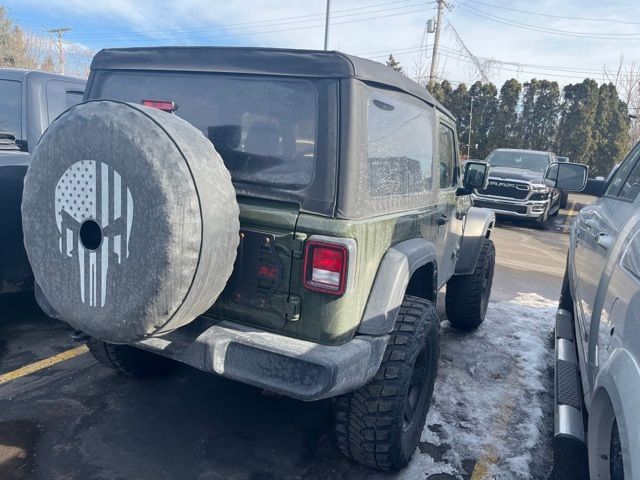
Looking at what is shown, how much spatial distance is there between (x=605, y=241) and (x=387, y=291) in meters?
1.15

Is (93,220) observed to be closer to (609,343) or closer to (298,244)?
(298,244)

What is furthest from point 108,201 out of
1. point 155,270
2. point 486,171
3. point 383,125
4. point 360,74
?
point 486,171

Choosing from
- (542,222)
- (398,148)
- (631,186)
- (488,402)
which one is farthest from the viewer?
(542,222)

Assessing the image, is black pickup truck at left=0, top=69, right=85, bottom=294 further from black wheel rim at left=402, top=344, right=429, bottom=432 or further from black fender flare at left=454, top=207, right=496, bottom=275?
black fender flare at left=454, top=207, right=496, bottom=275

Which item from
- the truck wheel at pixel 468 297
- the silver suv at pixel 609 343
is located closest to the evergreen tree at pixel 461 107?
the truck wheel at pixel 468 297

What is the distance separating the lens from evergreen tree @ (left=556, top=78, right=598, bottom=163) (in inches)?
837

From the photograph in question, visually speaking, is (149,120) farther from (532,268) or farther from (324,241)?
(532,268)

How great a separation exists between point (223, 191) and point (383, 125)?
0.96 meters

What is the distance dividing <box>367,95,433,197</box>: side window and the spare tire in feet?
2.47

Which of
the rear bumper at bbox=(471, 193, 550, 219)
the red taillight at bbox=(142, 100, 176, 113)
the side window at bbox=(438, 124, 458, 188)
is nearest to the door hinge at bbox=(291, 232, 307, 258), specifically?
the red taillight at bbox=(142, 100, 176, 113)

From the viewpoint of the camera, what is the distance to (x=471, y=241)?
4.50 meters

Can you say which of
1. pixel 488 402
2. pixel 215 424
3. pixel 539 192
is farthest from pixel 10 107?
pixel 539 192

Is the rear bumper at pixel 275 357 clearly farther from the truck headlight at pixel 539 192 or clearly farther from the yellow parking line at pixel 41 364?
the truck headlight at pixel 539 192

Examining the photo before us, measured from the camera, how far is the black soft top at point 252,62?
2.20m
